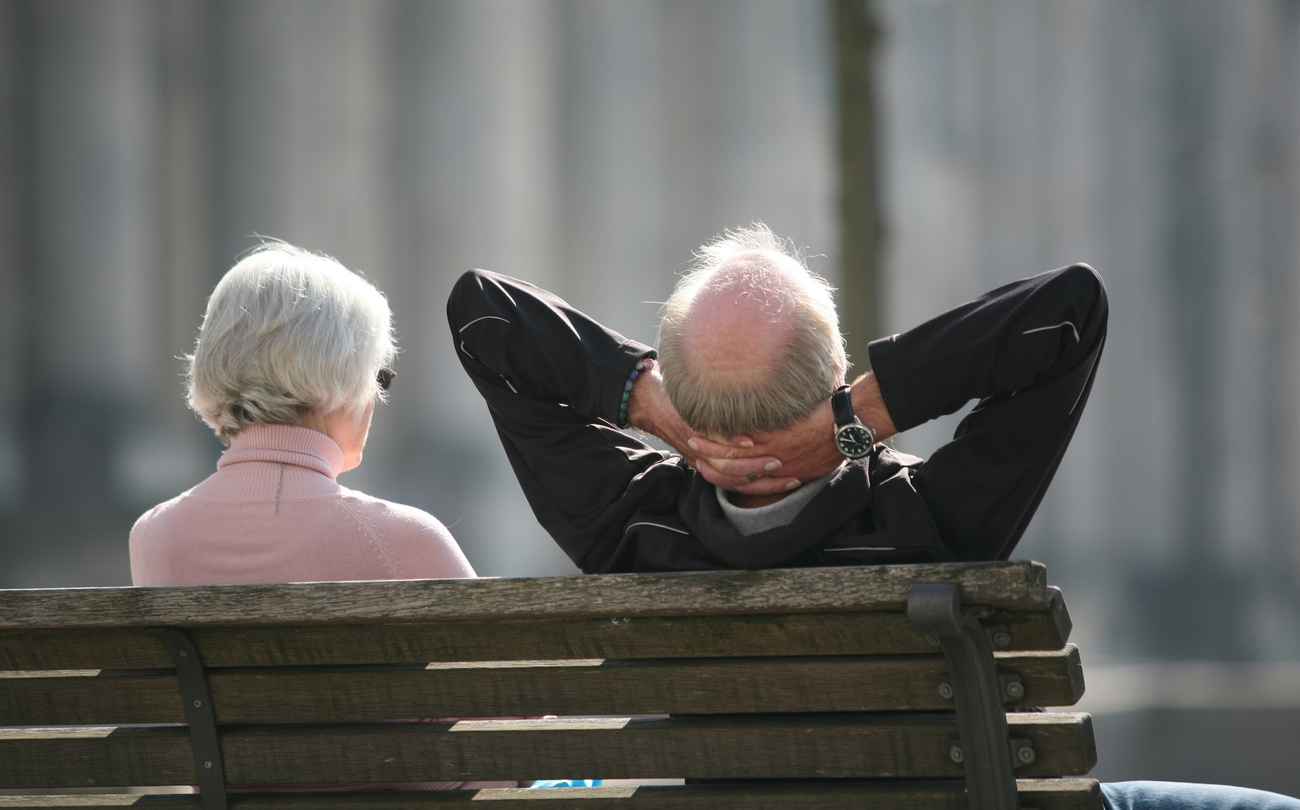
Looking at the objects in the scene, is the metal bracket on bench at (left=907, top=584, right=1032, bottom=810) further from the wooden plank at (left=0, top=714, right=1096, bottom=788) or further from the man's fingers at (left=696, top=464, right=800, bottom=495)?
the man's fingers at (left=696, top=464, right=800, bottom=495)

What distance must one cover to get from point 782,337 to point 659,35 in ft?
15.9

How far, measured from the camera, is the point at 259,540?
6.64ft

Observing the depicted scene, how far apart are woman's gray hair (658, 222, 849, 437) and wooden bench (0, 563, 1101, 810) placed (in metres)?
0.33

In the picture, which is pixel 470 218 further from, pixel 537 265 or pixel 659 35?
pixel 659 35

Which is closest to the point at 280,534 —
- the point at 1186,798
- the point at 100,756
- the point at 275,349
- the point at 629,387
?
the point at 275,349

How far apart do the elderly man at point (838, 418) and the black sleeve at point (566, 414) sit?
42 millimetres

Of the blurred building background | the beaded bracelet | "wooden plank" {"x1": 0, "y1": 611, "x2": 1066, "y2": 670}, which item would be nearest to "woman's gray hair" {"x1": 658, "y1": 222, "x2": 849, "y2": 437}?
the beaded bracelet

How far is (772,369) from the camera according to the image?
1729mm

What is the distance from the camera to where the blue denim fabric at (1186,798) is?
1861 millimetres

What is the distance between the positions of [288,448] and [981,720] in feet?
4.03

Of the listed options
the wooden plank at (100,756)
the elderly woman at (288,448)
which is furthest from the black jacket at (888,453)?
the wooden plank at (100,756)

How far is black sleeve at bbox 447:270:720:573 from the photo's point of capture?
1.92m

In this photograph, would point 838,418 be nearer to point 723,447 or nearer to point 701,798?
point 723,447

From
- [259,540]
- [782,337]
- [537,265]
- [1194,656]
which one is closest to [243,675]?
[259,540]
